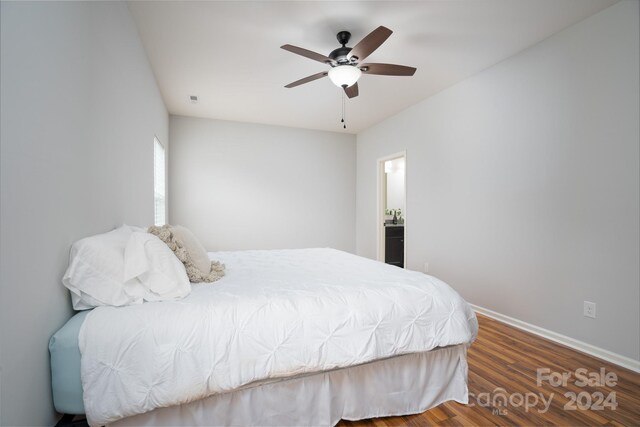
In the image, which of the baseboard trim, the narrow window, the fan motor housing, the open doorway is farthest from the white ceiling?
the baseboard trim

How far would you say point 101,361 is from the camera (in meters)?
1.14

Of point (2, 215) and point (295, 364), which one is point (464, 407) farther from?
point (2, 215)

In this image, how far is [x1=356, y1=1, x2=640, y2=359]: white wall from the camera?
2182mm

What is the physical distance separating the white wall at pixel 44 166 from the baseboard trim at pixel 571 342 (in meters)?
3.44

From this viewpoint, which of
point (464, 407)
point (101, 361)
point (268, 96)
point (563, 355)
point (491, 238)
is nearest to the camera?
Answer: point (101, 361)

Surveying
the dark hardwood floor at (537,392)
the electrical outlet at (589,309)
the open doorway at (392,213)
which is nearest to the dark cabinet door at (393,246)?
the open doorway at (392,213)

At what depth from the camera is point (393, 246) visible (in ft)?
18.6

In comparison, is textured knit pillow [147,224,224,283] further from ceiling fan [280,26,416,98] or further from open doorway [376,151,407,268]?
open doorway [376,151,407,268]

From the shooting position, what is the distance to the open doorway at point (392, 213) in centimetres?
516

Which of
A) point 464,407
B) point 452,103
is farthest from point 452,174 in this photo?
point 464,407

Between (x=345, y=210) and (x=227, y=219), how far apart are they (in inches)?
89.6

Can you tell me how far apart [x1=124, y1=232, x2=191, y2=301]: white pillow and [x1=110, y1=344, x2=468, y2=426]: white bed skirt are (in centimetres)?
50

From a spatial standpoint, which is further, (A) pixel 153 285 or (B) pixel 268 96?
(B) pixel 268 96

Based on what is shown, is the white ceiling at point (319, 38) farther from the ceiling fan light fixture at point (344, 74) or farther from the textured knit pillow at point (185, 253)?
the textured knit pillow at point (185, 253)
